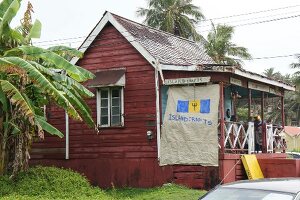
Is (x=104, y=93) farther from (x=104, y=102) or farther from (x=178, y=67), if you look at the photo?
(x=178, y=67)

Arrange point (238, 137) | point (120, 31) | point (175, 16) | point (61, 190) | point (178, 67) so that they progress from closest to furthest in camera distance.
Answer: point (61, 190) → point (178, 67) → point (238, 137) → point (120, 31) → point (175, 16)

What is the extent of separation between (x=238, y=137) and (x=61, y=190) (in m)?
5.92

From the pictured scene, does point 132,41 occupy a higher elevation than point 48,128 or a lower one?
higher

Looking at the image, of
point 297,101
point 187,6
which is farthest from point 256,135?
point 297,101

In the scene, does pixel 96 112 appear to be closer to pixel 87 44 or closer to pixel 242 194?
pixel 87 44

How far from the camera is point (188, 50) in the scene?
62.8 feet

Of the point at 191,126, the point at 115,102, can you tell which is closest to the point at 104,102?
the point at 115,102

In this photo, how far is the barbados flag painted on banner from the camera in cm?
1455

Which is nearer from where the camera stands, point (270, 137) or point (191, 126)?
point (191, 126)

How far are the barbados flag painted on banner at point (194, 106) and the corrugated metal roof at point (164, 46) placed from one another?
1.18 m

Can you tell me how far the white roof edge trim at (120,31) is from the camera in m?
15.5

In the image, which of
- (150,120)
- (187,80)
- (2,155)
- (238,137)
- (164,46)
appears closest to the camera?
(2,155)

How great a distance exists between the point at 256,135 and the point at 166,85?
401cm

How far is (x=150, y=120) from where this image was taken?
15422mm
